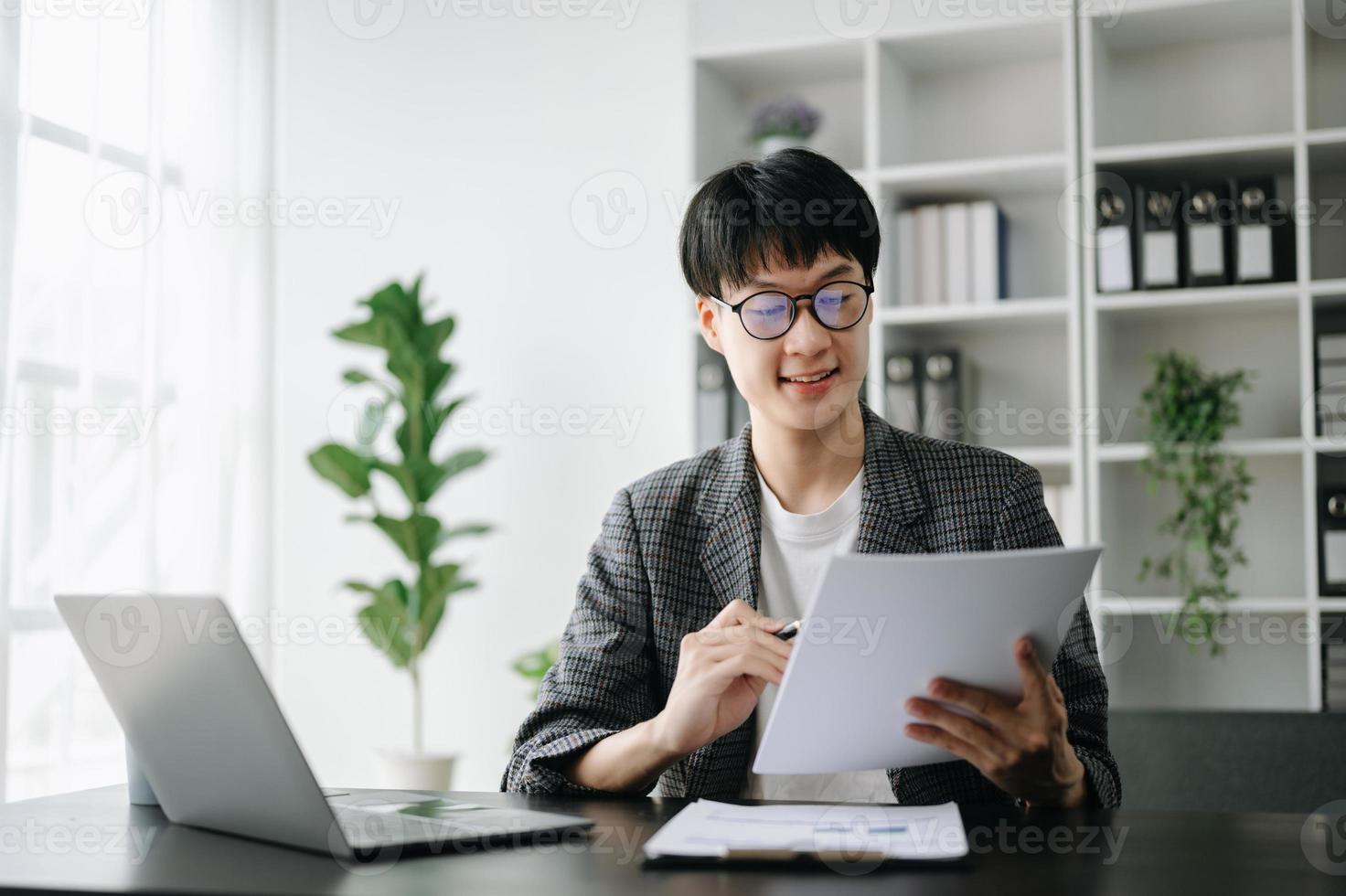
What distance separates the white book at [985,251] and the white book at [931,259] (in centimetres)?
7

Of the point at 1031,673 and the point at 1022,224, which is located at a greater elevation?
the point at 1022,224

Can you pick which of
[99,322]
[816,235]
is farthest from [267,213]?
[816,235]

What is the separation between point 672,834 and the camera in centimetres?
94

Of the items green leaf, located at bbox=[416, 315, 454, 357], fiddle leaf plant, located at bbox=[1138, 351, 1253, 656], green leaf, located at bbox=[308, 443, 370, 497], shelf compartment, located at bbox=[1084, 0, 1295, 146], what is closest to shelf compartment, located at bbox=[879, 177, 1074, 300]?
shelf compartment, located at bbox=[1084, 0, 1295, 146]

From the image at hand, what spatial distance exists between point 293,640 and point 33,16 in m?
1.81

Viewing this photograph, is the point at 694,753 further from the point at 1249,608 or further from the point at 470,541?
the point at 470,541

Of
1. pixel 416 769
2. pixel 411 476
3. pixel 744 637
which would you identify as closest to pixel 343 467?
pixel 411 476

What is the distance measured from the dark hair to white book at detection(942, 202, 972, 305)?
1516 millimetres

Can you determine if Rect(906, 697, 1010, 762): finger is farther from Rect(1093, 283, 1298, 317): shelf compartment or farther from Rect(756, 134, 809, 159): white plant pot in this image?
Rect(756, 134, 809, 159): white plant pot

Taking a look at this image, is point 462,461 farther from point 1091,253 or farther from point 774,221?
point 774,221

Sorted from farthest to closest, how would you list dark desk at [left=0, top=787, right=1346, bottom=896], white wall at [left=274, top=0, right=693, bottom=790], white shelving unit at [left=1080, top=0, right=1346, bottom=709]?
1. white wall at [left=274, top=0, right=693, bottom=790]
2. white shelving unit at [left=1080, top=0, right=1346, bottom=709]
3. dark desk at [left=0, top=787, right=1346, bottom=896]

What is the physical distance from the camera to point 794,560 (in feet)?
5.04

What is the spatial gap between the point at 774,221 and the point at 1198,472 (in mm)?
1711

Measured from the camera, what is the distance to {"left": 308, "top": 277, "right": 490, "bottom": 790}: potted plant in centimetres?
320
